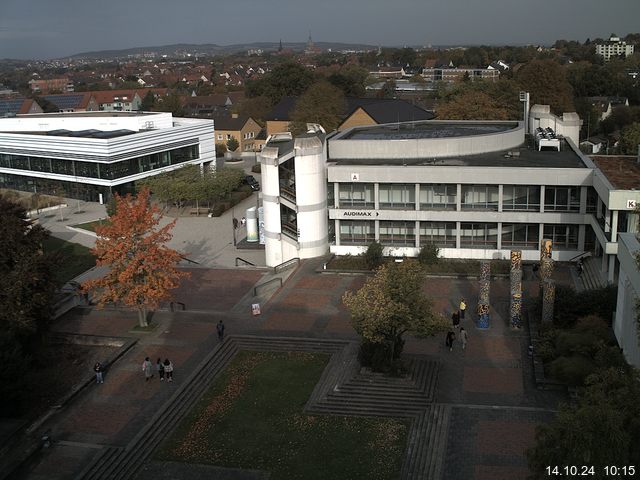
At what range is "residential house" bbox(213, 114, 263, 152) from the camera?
307 ft

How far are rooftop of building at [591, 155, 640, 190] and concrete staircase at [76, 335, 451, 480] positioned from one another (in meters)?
15.8

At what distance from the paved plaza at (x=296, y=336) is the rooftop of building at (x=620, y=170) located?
739 cm

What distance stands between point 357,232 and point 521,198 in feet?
33.0

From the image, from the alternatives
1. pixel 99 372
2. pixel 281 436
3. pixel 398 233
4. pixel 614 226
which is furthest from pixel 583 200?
pixel 99 372

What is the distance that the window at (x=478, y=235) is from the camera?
41.8 m

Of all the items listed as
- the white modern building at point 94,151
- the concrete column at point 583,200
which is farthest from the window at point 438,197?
the white modern building at point 94,151

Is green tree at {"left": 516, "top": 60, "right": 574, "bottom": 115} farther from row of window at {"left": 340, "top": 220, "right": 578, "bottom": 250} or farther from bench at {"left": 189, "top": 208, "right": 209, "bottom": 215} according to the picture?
row of window at {"left": 340, "top": 220, "right": 578, "bottom": 250}

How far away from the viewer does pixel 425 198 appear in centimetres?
4231

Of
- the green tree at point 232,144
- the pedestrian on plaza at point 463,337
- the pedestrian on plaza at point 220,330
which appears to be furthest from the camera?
the green tree at point 232,144

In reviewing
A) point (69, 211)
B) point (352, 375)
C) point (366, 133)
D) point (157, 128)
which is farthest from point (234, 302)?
point (157, 128)

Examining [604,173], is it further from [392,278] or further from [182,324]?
[182,324]

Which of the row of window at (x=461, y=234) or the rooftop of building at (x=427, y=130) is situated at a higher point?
the rooftop of building at (x=427, y=130)

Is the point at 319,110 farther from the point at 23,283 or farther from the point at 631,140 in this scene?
the point at 23,283

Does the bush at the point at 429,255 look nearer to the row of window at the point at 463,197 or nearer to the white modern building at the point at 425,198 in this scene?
the white modern building at the point at 425,198
